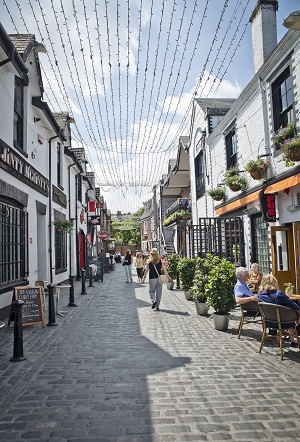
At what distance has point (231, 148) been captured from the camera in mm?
13406

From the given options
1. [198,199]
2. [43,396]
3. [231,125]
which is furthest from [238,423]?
[198,199]

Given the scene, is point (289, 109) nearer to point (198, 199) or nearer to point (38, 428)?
point (38, 428)

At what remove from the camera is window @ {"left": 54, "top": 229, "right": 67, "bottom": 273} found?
1495 centimetres

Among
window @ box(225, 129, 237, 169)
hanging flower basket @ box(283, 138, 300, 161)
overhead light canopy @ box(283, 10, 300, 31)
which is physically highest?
window @ box(225, 129, 237, 169)

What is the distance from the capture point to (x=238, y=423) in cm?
335

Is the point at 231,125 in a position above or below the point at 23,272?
above

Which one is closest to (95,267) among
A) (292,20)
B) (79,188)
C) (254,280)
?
(79,188)

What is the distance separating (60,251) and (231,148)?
8.54 meters

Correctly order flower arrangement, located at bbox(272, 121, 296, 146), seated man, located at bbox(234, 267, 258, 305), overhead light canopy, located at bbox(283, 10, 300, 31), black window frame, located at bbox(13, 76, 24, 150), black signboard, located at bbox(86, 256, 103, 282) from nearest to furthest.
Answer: overhead light canopy, located at bbox(283, 10, 300, 31) → seated man, located at bbox(234, 267, 258, 305) → flower arrangement, located at bbox(272, 121, 296, 146) → black window frame, located at bbox(13, 76, 24, 150) → black signboard, located at bbox(86, 256, 103, 282)

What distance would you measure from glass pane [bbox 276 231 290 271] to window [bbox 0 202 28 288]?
719cm

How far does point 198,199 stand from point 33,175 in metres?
9.74

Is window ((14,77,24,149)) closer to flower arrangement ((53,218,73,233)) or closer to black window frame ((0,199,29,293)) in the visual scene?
black window frame ((0,199,29,293))

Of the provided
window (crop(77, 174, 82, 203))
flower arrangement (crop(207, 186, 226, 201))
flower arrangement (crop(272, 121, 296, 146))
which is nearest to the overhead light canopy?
→ flower arrangement (crop(272, 121, 296, 146))

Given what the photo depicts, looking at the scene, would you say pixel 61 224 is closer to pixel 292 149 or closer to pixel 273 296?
pixel 292 149
